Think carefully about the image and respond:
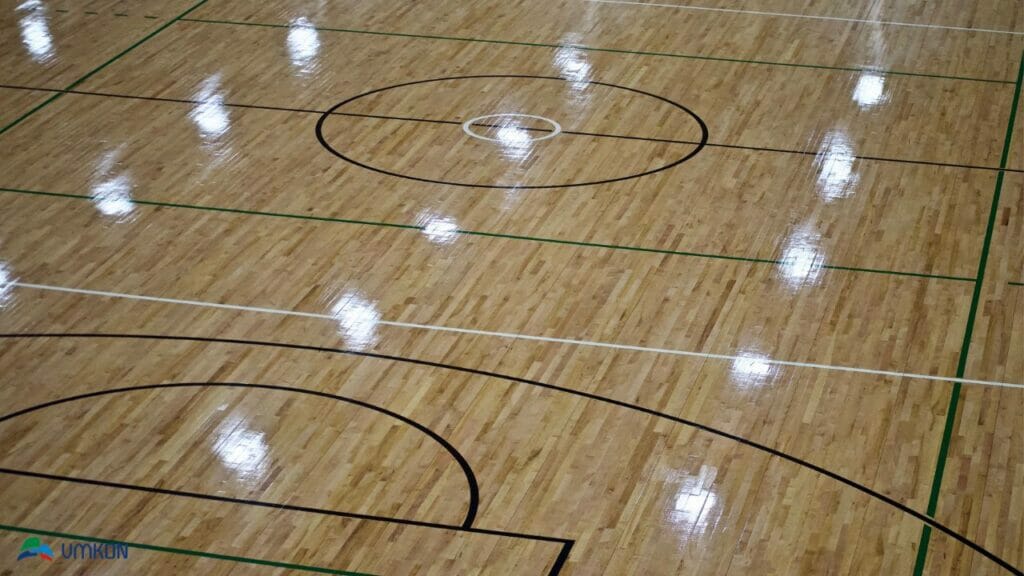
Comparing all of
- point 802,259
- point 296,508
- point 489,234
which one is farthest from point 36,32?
point 296,508

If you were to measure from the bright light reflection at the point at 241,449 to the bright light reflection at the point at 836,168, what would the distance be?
14.7ft

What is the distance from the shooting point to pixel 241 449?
6.41 m

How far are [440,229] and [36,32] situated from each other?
5872 mm

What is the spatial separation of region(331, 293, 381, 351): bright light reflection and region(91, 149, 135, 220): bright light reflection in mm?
2000

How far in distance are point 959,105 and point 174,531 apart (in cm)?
745

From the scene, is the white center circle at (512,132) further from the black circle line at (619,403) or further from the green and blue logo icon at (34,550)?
the green and blue logo icon at (34,550)

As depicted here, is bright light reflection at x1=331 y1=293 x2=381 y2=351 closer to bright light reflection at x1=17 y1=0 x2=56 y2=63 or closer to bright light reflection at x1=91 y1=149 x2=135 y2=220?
bright light reflection at x1=91 y1=149 x2=135 y2=220

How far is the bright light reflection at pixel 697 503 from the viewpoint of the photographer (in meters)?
5.91

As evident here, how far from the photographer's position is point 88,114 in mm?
10414

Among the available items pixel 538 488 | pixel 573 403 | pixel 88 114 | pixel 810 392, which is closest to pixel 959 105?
pixel 810 392

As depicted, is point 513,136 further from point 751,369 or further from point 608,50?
point 751,369

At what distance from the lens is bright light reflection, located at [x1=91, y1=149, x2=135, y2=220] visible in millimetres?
8867

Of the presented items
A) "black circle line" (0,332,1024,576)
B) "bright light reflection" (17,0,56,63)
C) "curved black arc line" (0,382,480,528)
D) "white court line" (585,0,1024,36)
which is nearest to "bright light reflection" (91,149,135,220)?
"black circle line" (0,332,1024,576)

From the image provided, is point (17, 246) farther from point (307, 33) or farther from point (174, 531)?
point (307, 33)
